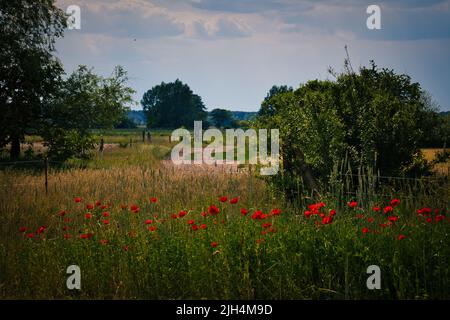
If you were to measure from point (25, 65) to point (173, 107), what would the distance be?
236 ft

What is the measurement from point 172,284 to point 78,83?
18.9 meters

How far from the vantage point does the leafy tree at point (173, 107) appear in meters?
89.9

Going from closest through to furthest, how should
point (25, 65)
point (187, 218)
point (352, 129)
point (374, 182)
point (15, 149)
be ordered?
point (374, 182) → point (187, 218) → point (352, 129) → point (25, 65) → point (15, 149)

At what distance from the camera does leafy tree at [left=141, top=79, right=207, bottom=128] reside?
295 feet

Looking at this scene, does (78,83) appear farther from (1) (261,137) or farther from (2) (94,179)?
(1) (261,137)

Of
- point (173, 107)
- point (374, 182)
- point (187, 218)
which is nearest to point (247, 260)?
point (187, 218)

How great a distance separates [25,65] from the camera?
1914 cm

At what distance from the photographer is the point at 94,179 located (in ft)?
41.4

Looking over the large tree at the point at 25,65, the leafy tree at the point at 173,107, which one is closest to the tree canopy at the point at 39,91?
the large tree at the point at 25,65

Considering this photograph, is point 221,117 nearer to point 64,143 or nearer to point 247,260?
point 64,143

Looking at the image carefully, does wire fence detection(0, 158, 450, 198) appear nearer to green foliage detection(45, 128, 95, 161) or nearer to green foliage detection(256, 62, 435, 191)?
green foliage detection(256, 62, 435, 191)

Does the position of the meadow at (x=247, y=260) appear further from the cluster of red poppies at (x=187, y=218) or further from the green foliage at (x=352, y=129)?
the green foliage at (x=352, y=129)

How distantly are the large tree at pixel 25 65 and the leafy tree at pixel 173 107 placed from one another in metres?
67.3
